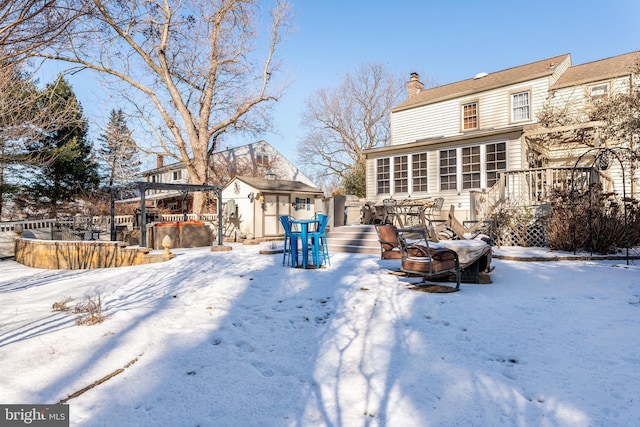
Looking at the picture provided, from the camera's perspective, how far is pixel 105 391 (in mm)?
2846

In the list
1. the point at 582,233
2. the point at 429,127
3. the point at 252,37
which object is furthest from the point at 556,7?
the point at 252,37

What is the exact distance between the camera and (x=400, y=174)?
1730 centimetres

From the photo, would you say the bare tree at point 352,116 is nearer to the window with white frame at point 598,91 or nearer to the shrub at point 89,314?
the window with white frame at point 598,91

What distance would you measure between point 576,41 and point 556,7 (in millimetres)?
6254

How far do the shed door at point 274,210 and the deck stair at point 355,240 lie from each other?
6.34 meters

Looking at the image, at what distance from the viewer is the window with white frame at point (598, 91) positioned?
51.3ft

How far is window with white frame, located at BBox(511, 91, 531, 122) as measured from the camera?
1727 cm

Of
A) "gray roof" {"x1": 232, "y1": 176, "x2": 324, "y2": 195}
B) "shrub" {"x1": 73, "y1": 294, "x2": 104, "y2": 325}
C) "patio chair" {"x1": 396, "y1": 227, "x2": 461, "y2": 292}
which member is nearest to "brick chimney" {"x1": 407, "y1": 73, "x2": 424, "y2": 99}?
"gray roof" {"x1": 232, "y1": 176, "x2": 324, "y2": 195}

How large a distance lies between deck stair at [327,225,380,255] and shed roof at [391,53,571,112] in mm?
11147

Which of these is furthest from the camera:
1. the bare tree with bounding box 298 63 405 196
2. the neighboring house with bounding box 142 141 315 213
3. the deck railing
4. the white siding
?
the bare tree with bounding box 298 63 405 196

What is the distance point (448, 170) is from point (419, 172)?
131cm

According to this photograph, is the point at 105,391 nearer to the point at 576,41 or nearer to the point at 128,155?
the point at 576,41

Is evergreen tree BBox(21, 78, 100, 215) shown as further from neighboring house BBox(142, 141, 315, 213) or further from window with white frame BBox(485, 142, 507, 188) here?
window with white frame BBox(485, 142, 507, 188)

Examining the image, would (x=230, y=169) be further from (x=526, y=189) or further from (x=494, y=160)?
(x=526, y=189)
